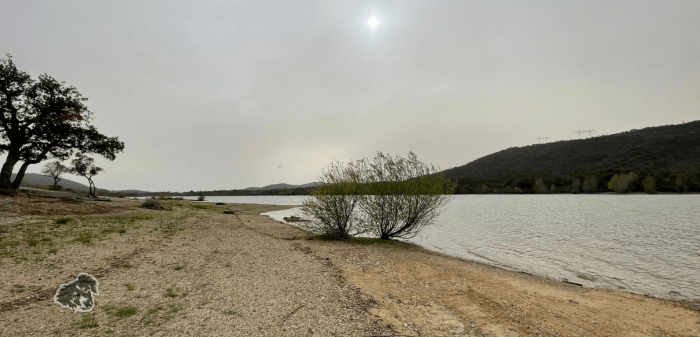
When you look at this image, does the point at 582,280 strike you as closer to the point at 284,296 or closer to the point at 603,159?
the point at 284,296

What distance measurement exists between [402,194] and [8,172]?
30.2 meters

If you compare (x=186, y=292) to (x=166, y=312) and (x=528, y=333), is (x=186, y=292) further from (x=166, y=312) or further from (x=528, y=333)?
(x=528, y=333)

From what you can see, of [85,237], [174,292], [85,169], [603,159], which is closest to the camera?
[174,292]

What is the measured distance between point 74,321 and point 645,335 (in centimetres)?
1236

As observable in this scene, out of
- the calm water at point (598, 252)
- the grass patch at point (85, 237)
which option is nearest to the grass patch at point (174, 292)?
the grass patch at point (85, 237)

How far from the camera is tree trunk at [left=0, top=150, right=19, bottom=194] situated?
20469 mm

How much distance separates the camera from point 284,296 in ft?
24.1

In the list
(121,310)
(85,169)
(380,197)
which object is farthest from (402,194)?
(85,169)

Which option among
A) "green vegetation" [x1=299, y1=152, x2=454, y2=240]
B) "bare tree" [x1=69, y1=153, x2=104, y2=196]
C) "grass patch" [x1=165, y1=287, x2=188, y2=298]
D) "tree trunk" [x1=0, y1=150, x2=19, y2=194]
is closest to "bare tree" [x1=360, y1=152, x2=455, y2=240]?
"green vegetation" [x1=299, y1=152, x2=454, y2=240]

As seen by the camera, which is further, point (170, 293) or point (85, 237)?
point (85, 237)

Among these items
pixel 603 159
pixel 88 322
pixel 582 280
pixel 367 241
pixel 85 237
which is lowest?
pixel 582 280

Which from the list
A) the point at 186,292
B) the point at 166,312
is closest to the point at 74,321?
the point at 166,312

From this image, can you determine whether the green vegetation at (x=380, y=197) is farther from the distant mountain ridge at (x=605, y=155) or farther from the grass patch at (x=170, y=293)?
the distant mountain ridge at (x=605, y=155)

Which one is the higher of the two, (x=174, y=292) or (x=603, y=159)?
(x=603, y=159)
